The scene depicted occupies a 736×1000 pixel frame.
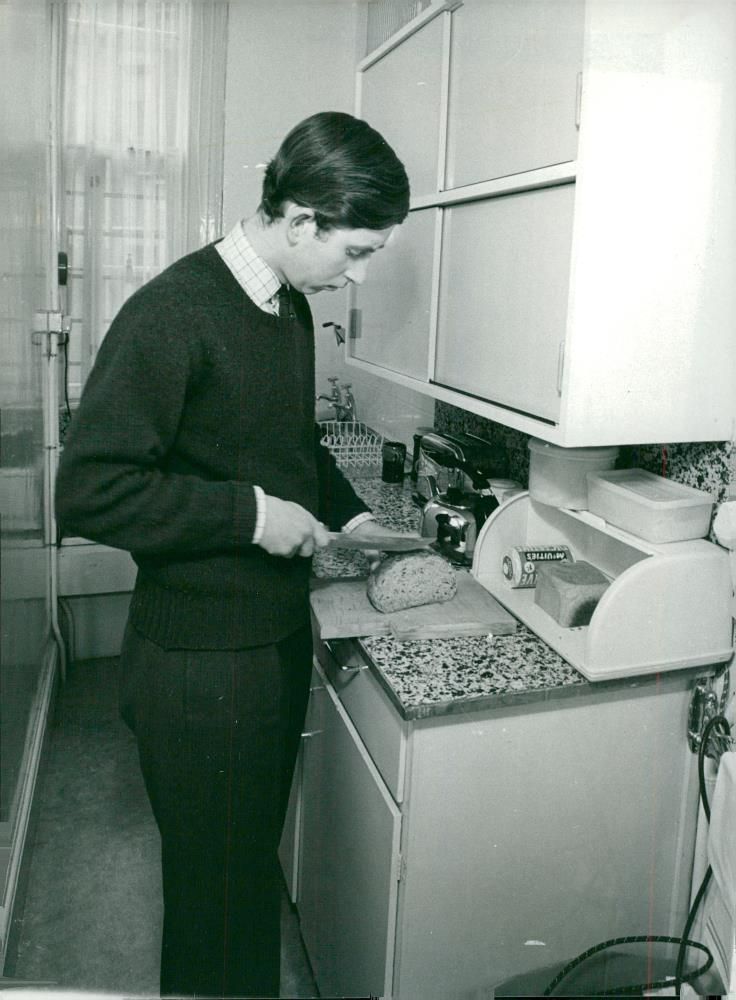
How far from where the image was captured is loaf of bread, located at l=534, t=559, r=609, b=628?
4.26ft

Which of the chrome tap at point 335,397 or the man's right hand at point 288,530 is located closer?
the man's right hand at point 288,530

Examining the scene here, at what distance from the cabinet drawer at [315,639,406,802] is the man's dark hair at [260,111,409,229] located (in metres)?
0.64

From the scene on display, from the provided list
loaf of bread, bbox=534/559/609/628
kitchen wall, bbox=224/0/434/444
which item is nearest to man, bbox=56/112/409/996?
loaf of bread, bbox=534/559/609/628

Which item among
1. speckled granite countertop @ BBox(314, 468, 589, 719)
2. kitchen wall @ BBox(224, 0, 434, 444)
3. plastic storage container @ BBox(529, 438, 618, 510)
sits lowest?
speckled granite countertop @ BBox(314, 468, 589, 719)

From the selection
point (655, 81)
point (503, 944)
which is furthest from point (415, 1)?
point (503, 944)

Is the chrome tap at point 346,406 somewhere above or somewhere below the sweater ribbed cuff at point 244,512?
above

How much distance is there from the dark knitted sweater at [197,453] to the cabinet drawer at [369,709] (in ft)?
0.47

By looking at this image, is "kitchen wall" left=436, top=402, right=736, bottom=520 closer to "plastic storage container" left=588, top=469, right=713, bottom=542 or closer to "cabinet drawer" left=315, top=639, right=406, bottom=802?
"plastic storage container" left=588, top=469, right=713, bottom=542

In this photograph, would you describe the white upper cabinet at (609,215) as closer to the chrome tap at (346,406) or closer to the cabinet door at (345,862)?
the cabinet door at (345,862)

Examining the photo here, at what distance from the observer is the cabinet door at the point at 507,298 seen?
117 cm

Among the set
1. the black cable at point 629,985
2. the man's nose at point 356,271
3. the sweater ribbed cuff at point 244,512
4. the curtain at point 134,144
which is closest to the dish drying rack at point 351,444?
the curtain at point 134,144

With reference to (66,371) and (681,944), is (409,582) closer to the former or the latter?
(681,944)

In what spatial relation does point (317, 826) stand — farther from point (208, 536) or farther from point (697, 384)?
point (697, 384)

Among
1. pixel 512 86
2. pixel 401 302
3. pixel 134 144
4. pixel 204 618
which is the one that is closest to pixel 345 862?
pixel 204 618
